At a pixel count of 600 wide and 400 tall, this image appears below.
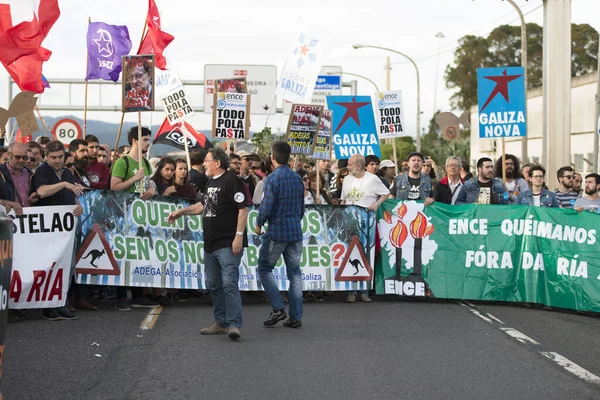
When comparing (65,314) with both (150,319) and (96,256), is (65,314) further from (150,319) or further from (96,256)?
(96,256)

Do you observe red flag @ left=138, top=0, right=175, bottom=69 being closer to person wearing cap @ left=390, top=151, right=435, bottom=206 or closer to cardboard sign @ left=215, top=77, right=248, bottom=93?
cardboard sign @ left=215, top=77, right=248, bottom=93

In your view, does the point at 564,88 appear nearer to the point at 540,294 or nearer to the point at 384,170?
the point at 384,170

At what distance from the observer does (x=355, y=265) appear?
13781 millimetres

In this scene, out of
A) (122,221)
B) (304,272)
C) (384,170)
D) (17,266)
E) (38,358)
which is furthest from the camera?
(384,170)

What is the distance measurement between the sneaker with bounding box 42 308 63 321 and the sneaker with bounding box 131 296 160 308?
4.16ft

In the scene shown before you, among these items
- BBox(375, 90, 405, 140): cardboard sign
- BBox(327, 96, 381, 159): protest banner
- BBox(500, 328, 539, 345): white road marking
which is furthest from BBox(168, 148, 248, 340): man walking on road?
BBox(375, 90, 405, 140): cardboard sign

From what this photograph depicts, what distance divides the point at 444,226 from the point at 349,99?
17.4 ft

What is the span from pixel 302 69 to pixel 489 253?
573 cm

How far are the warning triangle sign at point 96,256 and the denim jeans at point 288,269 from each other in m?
2.40

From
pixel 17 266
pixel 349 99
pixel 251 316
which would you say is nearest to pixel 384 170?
pixel 349 99

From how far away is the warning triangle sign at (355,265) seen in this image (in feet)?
45.0

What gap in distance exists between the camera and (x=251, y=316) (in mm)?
12039

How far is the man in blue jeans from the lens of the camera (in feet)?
36.2

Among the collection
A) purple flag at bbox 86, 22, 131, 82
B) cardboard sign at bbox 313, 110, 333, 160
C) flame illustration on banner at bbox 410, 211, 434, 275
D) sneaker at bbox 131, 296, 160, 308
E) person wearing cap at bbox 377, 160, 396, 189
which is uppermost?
purple flag at bbox 86, 22, 131, 82
